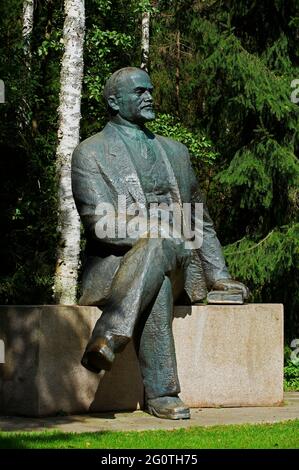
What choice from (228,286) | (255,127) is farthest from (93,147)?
(255,127)

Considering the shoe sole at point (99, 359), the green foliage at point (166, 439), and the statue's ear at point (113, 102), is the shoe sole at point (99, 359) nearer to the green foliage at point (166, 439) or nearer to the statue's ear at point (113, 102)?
the green foliage at point (166, 439)

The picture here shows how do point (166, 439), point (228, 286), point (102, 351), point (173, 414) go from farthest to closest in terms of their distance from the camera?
point (228, 286), point (173, 414), point (102, 351), point (166, 439)

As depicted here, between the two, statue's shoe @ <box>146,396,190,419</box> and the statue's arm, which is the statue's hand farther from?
statue's shoe @ <box>146,396,190,419</box>

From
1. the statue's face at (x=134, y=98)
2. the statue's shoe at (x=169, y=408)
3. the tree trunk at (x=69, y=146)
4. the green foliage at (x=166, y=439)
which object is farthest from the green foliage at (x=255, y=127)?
the green foliage at (x=166, y=439)

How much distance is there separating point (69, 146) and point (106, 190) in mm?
7014

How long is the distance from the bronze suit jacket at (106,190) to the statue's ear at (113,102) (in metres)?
0.14

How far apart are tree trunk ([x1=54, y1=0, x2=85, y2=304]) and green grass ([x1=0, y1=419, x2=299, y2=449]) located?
318 inches

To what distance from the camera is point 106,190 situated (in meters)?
8.81

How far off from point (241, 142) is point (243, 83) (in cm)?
104

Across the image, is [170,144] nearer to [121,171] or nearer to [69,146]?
[121,171]

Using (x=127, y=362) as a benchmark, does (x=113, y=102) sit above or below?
above

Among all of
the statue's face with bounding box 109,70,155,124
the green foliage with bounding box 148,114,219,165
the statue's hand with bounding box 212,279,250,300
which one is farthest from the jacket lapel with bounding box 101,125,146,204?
the green foliage with bounding box 148,114,219,165

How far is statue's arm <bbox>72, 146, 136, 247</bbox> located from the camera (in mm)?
8680

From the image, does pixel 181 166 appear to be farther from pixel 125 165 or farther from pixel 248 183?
pixel 248 183
